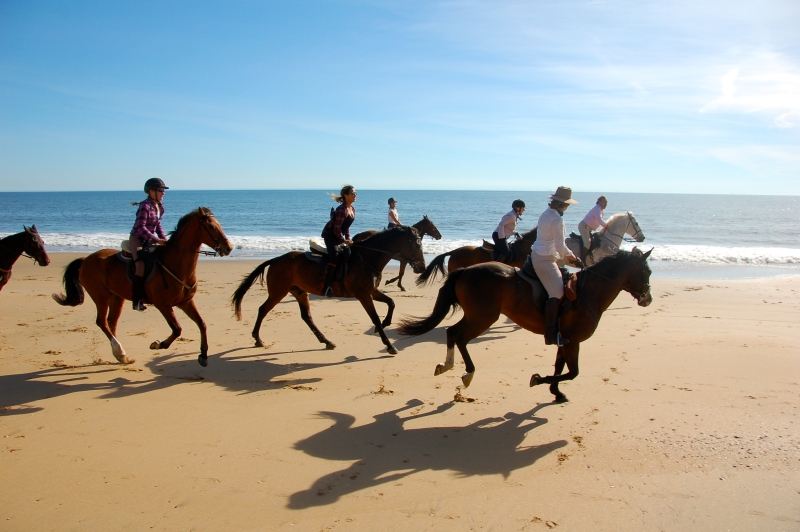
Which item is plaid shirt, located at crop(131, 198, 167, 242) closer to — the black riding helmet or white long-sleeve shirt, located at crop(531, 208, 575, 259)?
the black riding helmet

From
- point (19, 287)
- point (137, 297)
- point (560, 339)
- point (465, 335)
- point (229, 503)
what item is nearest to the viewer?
point (229, 503)

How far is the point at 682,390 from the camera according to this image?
6.31 meters

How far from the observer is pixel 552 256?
19.3 ft

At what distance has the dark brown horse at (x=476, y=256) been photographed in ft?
32.6

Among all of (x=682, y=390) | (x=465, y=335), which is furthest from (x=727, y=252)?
(x=465, y=335)

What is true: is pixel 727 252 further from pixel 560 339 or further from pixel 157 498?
pixel 157 498

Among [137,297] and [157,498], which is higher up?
[137,297]

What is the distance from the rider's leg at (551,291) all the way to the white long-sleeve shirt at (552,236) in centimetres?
7

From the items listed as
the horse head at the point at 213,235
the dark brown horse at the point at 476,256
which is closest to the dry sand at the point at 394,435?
the dark brown horse at the point at 476,256

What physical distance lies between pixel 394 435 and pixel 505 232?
21.2ft

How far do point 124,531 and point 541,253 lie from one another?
457 centimetres

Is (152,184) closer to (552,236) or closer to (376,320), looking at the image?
(376,320)

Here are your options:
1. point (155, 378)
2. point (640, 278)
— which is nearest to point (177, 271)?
point (155, 378)

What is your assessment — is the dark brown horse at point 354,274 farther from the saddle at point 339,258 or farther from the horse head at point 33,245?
the horse head at point 33,245
